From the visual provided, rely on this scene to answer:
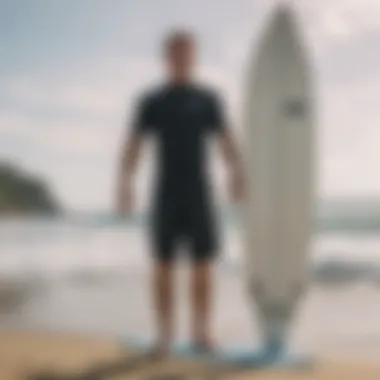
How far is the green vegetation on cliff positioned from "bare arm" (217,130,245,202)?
1.09 feet

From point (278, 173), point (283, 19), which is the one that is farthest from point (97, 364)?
point (283, 19)

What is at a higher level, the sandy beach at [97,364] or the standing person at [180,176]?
the standing person at [180,176]

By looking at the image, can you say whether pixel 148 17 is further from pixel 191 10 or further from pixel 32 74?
pixel 32 74

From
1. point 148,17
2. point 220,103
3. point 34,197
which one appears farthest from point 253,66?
point 34,197

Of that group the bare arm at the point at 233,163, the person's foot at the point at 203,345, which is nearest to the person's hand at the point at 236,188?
the bare arm at the point at 233,163

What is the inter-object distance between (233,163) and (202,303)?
26 centimetres

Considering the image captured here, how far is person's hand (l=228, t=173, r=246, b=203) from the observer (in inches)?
61.6

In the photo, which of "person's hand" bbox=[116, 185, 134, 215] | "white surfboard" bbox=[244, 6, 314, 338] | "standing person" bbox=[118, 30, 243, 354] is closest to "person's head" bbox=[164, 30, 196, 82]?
→ "standing person" bbox=[118, 30, 243, 354]

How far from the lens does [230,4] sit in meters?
1.59

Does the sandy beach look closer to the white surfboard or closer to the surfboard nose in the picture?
the white surfboard

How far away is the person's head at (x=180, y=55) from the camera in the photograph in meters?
1.58

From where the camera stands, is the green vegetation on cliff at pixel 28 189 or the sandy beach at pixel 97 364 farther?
the green vegetation on cliff at pixel 28 189

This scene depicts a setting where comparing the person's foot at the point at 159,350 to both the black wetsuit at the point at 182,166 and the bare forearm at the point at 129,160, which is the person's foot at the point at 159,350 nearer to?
the black wetsuit at the point at 182,166

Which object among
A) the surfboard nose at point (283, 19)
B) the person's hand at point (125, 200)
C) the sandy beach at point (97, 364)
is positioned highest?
the surfboard nose at point (283, 19)
